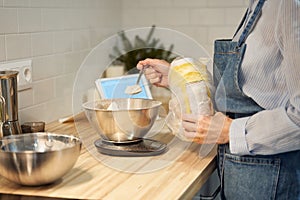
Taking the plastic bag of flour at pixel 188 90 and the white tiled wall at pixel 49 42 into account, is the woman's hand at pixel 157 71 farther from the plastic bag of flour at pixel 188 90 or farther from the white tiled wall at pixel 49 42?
the white tiled wall at pixel 49 42

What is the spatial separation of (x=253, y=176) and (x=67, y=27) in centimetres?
102

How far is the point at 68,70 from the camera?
7.14 ft

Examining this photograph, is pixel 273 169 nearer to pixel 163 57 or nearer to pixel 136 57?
pixel 163 57

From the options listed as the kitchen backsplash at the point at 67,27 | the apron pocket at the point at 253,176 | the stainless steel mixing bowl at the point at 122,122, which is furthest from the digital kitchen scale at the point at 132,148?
the kitchen backsplash at the point at 67,27

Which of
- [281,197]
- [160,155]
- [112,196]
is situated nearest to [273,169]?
[281,197]

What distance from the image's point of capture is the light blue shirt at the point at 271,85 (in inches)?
52.2

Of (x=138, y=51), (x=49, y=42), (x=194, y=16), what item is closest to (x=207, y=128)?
(x=49, y=42)

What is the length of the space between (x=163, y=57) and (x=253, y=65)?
0.78 meters

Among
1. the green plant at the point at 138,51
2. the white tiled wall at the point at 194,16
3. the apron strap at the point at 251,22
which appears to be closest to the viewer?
the apron strap at the point at 251,22

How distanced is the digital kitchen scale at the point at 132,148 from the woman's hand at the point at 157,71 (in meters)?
0.25

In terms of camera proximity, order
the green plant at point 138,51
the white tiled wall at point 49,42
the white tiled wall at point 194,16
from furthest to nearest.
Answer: the white tiled wall at point 194,16
the green plant at point 138,51
the white tiled wall at point 49,42

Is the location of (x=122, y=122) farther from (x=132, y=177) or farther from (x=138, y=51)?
(x=138, y=51)

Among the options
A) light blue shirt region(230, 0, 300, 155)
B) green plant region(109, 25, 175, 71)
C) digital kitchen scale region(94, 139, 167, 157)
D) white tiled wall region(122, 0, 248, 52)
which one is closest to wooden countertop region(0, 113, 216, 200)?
digital kitchen scale region(94, 139, 167, 157)

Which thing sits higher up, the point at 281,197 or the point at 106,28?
the point at 106,28
